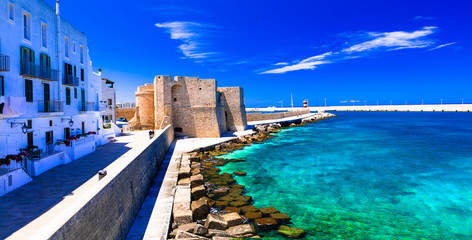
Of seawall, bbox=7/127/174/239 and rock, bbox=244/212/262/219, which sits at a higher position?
seawall, bbox=7/127/174/239

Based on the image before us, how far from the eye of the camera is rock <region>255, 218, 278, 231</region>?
859cm

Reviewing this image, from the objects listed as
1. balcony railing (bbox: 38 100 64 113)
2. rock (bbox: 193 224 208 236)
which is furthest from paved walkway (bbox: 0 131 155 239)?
rock (bbox: 193 224 208 236)

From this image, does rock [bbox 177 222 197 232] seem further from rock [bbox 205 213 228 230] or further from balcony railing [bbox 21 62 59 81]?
balcony railing [bbox 21 62 59 81]

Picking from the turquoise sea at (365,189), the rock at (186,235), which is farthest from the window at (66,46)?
the rock at (186,235)

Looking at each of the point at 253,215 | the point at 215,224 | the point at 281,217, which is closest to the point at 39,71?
the point at 215,224

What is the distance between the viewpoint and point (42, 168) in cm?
993

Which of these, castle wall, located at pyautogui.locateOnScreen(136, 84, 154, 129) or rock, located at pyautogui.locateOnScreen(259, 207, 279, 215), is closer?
rock, located at pyautogui.locateOnScreen(259, 207, 279, 215)

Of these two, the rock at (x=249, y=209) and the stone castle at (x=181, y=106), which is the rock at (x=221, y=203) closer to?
the rock at (x=249, y=209)

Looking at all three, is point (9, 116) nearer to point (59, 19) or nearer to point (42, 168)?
point (42, 168)

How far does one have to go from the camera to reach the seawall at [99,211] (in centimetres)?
414

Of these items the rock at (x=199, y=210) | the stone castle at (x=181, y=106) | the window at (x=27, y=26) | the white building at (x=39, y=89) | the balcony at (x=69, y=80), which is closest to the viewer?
the rock at (x=199, y=210)

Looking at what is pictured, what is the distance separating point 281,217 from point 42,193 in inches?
290

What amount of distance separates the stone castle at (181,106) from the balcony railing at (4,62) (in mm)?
15231

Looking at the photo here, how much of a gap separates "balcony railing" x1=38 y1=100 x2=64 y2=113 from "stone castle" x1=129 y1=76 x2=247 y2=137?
39.0 ft
